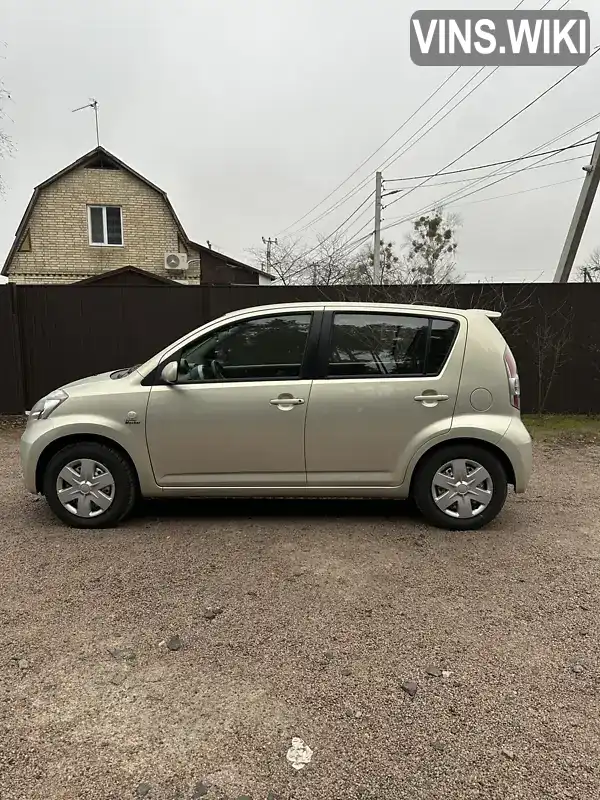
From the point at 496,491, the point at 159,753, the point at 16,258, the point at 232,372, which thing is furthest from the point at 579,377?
the point at 16,258

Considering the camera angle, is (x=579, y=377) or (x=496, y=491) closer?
(x=496, y=491)

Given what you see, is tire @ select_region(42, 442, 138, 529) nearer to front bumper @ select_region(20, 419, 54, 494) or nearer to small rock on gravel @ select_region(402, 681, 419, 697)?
front bumper @ select_region(20, 419, 54, 494)

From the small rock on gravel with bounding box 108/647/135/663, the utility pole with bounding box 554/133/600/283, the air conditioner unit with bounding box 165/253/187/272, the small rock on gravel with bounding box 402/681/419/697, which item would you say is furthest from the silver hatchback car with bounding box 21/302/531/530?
the air conditioner unit with bounding box 165/253/187/272

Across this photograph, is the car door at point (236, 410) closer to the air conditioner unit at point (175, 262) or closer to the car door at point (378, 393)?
the car door at point (378, 393)

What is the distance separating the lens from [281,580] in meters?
3.35

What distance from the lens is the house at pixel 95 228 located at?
2014 cm

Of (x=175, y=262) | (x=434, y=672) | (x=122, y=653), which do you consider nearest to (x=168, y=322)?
(x=122, y=653)

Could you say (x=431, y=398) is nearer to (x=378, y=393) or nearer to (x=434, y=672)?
(x=378, y=393)

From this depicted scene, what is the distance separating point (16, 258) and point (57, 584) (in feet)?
65.3

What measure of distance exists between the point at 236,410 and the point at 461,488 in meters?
1.76

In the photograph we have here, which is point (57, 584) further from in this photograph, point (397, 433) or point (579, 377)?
point (579, 377)

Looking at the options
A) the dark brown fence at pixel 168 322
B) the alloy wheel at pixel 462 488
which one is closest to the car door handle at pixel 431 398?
the alloy wheel at pixel 462 488

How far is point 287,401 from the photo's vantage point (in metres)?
4.04

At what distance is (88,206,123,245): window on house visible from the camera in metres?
20.7
